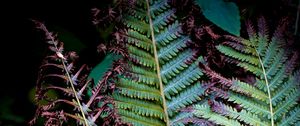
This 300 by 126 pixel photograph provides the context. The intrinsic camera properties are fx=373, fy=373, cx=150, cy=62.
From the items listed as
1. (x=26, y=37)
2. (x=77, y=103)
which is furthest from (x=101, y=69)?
(x=26, y=37)

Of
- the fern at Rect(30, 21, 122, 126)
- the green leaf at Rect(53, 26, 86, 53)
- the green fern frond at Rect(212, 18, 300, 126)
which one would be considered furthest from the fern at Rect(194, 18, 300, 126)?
the green leaf at Rect(53, 26, 86, 53)

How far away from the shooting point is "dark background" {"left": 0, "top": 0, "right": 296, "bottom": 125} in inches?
63.9

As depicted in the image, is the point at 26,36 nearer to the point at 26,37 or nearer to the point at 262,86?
the point at 26,37

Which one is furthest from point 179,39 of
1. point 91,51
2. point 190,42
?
point 91,51

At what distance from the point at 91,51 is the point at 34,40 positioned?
11.0 inches

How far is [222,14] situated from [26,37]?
91 cm

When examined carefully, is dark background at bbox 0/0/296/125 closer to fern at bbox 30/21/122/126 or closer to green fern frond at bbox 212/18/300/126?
fern at bbox 30/21/122/126

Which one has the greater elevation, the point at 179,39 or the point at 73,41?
the point at 179,39

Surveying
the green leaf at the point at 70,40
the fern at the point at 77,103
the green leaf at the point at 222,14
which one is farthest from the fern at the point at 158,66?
the green leaf at the point at 70,40

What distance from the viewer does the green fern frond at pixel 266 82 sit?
92 cm

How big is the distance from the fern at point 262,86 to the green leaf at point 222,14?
0.09 m

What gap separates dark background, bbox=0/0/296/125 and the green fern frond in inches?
31.8

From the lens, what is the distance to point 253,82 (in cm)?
96

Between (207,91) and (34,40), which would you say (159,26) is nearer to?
(207,91)
